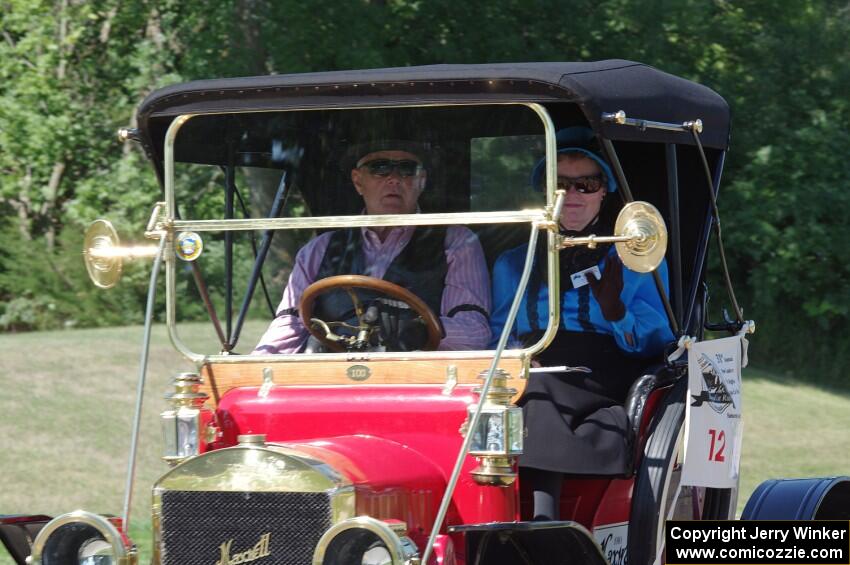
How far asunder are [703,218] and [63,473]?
7113mm

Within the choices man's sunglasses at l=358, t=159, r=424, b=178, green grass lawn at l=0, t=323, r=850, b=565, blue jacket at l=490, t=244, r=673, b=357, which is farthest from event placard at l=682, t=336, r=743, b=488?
green grass lawn at l=0, t=323, r=850, b=565

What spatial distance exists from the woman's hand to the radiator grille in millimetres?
1465

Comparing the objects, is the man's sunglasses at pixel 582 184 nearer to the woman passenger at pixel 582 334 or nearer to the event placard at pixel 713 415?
the woman passenger at pixel 582 334

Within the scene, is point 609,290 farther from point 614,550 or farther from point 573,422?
point 614,550

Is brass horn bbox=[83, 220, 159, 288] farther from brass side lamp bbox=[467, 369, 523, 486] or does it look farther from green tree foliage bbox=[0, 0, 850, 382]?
green tree foliage bbox=[0, 0, 850, 382]

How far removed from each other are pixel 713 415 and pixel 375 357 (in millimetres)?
1264

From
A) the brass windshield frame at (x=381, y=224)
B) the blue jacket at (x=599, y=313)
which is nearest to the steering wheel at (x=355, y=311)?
the brass windshield frame at (x=381, y=224)

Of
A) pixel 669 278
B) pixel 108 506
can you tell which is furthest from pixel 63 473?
pixel 669 278

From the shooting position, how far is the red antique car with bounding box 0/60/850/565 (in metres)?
3.90

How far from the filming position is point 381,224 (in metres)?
4.53

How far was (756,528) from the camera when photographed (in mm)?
5020

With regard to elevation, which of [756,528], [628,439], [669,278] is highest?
[669,278]

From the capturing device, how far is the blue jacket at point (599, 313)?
15.2ft

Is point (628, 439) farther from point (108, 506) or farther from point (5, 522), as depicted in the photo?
point (108, 506)
